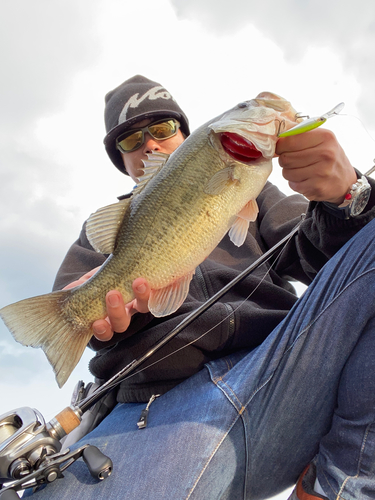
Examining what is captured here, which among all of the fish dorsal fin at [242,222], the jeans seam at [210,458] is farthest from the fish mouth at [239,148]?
the jeans seam at [210,458]

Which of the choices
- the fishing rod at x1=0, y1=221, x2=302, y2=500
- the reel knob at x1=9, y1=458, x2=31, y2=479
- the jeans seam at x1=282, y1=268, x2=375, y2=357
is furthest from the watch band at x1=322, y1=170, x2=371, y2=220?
the reel knob at x1=9, y1=458, x2=31, y2=479

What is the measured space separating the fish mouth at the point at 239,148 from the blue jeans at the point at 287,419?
73 centimetres

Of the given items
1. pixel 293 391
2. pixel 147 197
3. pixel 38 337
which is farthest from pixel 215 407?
pixel 147 197

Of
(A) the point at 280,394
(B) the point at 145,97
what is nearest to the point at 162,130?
(B) the point at 145,97

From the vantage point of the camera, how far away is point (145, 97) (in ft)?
12.8

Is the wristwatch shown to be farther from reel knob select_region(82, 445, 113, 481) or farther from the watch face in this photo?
reel knob select_region(82, 445, 113, 481)

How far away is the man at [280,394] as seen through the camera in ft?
5.37

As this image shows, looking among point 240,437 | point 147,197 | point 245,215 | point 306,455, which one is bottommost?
point 306,455

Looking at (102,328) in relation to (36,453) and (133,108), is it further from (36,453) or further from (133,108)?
(133,108)

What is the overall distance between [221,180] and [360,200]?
0.84 m

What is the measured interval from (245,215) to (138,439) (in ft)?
4.77

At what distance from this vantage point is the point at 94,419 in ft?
9.01

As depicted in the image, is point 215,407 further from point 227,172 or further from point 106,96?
point 106,96

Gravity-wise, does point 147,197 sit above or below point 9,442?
above
